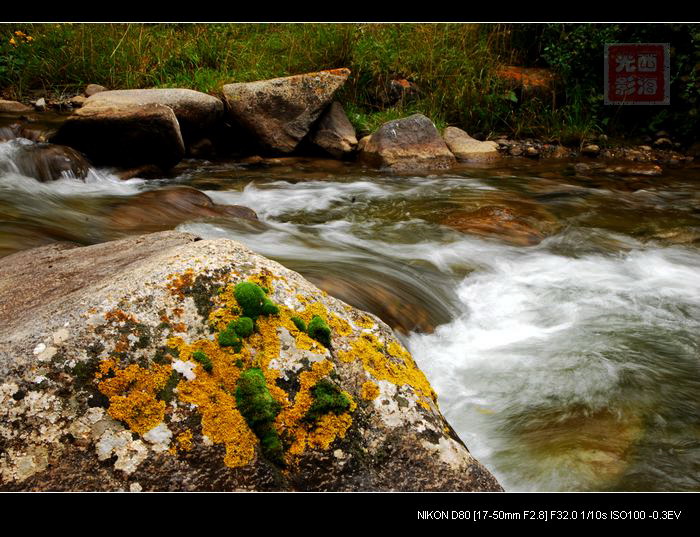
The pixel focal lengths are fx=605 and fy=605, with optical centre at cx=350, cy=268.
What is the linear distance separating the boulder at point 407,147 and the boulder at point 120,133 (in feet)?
10.5

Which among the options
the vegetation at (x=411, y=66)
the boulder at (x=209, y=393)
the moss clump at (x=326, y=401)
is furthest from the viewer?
the vegetation at (x=411, y=66)

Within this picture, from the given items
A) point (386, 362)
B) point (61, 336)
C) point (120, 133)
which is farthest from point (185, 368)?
point (120, 133)

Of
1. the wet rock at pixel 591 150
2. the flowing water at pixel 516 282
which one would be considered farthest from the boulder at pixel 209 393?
the wet rock at pixel 591 150

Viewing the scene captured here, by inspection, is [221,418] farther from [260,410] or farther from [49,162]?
[49,162]

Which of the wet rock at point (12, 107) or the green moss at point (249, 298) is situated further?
the wet rock at point (12, 107)

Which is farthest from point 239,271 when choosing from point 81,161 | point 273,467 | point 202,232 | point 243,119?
point 243,119

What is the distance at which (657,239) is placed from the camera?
641 centimetres

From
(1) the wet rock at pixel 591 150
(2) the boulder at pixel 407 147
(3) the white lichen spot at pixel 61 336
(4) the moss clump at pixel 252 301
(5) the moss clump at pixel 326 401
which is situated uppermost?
(3) the white lichen spot at pixel 61 336

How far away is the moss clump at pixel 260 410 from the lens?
1.83m

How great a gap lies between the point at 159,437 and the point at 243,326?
43 cm

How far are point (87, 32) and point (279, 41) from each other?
3.54 m

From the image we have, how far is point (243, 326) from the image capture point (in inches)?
78.3

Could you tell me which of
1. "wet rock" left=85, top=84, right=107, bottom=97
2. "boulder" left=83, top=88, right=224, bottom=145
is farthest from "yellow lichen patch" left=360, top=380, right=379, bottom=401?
"wet rock" left=85, top=84, right=107, bottom=97

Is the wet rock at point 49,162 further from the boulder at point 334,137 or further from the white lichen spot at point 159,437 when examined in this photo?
the white lichen spot at point 159,437
